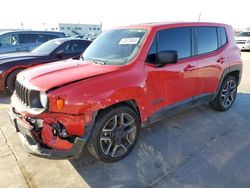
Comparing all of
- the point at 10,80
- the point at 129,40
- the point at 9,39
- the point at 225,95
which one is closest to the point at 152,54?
the point at 129,40

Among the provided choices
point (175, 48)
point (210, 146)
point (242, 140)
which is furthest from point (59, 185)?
point (242, 140)

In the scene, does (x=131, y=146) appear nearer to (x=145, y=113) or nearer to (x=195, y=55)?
(x=145, y=113)

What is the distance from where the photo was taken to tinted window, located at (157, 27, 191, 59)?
3677mm

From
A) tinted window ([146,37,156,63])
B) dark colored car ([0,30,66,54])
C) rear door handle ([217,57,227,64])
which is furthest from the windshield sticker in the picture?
dark colored car ([0,30,66,54])

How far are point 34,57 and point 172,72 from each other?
14.7ft

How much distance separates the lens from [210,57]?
4.46 m

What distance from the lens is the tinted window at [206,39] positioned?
430 centimetres

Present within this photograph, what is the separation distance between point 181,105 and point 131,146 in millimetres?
1210

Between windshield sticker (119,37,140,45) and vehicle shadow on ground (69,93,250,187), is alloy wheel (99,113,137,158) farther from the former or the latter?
windshield sticker (119,37,140,45)

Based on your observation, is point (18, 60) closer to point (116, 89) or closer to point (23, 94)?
point (23, 94)

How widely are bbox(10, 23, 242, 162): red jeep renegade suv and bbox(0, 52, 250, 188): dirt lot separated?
0.29 metres

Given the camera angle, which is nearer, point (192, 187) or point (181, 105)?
point (192, 187)

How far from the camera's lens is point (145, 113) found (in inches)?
137

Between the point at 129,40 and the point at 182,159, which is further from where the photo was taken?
the point at 129,40
